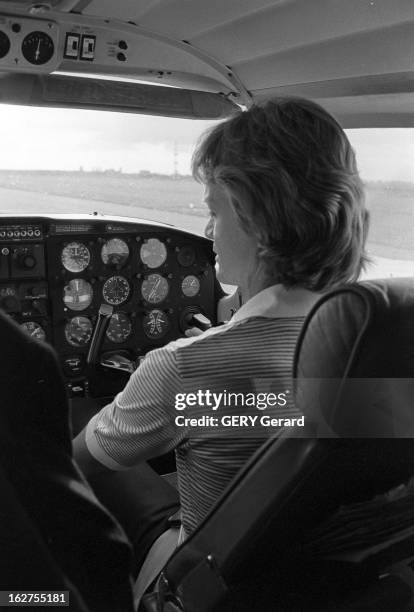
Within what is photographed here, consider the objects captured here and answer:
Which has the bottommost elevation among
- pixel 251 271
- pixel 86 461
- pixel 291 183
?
pixel 86 461

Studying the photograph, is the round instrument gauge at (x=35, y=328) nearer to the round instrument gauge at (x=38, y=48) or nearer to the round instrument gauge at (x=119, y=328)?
the round instrument gauge at (x=119, y=328)

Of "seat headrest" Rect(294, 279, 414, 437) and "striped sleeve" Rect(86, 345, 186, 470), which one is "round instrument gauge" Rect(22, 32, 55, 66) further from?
"seat headrest" Rect(294, 279, 414, 437)

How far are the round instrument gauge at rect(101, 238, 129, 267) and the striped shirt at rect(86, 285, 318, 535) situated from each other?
2346mm

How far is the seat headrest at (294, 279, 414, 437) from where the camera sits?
79 centimetres

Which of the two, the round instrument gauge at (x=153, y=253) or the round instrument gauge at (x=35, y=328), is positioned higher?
the round instrument gauge at (x=153, y=253)

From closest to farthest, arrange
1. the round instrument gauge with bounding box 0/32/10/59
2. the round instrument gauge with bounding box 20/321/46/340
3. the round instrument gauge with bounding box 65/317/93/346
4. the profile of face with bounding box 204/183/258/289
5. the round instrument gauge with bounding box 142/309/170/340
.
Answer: the profile of face with bounding box 204/183/258/289
the round instrument gauge with bounding box 0/32/10/59
the round instrument gauge with bounding box 20/321/46/340
the round instrument gauge with bounding box 65/317/93/346
the round instrument gauge with bounding box 142/309/170/340

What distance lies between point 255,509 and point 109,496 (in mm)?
1047

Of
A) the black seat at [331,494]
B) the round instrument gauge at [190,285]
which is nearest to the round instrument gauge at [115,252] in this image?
the round instrument gauge at [190,285]

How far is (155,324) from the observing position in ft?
12.2

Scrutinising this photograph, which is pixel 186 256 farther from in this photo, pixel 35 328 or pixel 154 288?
pixel 35 328

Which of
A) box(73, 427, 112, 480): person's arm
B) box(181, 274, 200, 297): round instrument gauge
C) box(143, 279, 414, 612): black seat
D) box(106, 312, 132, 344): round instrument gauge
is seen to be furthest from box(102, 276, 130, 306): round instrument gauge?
box(143, 279, 414, 612): black seat

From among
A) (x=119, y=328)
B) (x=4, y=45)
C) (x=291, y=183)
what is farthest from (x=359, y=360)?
(x=119, y=328)

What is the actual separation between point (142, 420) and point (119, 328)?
98.5 inches

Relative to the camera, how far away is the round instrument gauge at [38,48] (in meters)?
2.45
